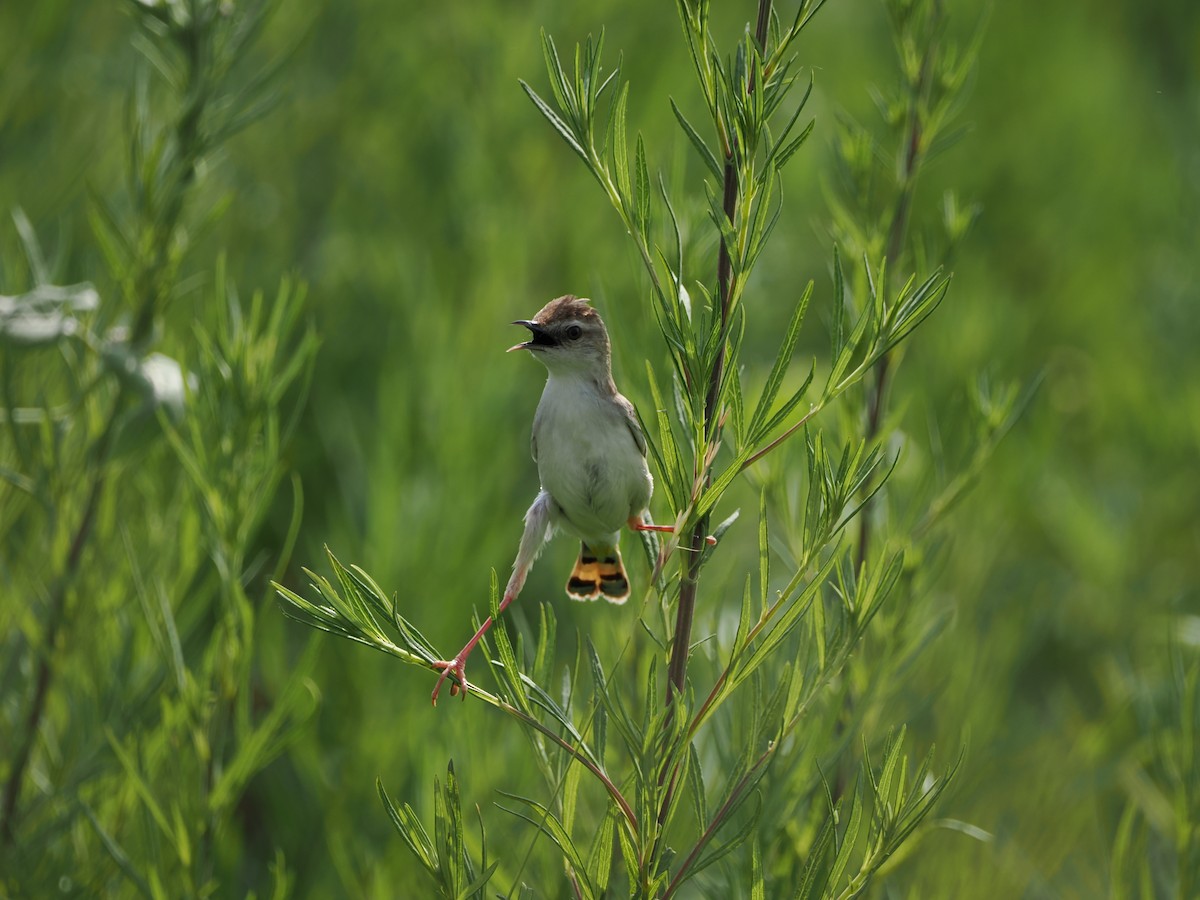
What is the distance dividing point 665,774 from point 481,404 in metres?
1.11

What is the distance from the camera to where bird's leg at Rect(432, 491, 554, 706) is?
0.67m

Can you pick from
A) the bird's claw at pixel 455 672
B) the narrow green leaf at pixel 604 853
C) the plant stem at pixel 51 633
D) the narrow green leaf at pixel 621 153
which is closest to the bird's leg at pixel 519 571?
the bird's claw at pixel 455 672

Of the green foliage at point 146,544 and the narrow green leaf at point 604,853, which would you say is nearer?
the narrow green leaf at point 604,853

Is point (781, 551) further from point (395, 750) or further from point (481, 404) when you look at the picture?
point (481, 404)

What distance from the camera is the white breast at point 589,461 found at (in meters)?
0.83

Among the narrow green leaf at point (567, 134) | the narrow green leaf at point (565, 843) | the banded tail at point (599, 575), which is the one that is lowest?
the banded tail at point (599, 575)

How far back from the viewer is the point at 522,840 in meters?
1.22

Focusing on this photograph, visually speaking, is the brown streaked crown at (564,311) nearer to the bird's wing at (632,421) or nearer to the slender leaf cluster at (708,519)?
the bird's wing at (632,421)

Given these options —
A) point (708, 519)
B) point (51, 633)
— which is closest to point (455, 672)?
point (708, 519)

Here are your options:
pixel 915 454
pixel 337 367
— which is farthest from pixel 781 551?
pixel 337 367

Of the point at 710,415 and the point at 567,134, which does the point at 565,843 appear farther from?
the point at 567,134

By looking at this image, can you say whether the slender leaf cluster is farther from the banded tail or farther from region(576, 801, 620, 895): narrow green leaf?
the banded tail

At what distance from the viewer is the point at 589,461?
85 centimetres

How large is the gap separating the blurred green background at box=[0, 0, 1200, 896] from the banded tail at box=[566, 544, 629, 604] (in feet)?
0.20
